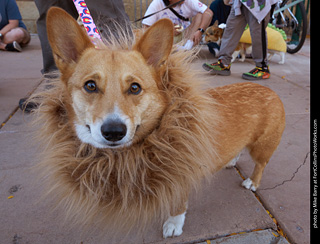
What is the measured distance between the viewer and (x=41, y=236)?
5.77 ft

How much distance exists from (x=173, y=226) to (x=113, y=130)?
40.4 inches

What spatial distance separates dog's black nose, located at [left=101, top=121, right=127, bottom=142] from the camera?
128 centimetres

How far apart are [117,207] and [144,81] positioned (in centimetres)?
87

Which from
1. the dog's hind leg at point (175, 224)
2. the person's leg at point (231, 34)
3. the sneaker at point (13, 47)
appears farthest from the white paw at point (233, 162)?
the sneaker at point (13, 47)

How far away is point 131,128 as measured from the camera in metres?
1.35

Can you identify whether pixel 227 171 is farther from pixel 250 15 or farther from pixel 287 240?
pixel 250 15

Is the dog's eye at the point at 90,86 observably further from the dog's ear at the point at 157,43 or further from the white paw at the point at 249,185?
the white paw at the point at 249,185

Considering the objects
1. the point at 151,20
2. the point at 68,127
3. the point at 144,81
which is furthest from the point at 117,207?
the point at 151,20

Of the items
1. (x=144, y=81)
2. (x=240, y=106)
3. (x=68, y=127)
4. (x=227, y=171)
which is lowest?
(x=227, y=171)

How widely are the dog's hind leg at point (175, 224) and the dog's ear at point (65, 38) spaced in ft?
4.60

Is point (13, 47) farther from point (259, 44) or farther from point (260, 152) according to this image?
point (260, 152)

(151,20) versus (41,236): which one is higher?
(151,20)

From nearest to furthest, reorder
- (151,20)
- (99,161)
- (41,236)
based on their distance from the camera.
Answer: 1. (99,161)
2. (41,236)
3. (151,20)

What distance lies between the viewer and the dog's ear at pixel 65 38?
1.38 metres
